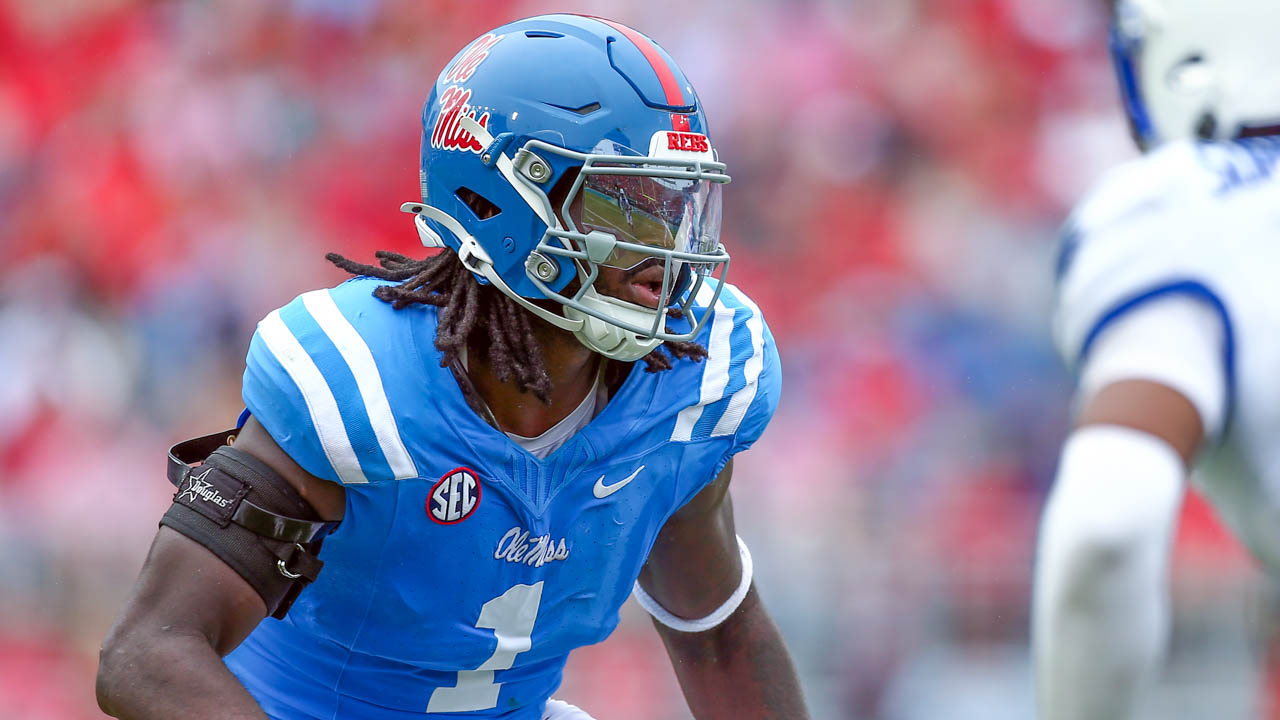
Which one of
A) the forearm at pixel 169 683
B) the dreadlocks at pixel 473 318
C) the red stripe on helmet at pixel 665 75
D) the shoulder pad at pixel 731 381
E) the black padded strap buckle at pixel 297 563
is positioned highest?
the red stripe on helmet at pixel 665 75

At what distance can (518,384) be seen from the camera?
7.61 ft

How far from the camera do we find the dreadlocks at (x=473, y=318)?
2297 millimetres

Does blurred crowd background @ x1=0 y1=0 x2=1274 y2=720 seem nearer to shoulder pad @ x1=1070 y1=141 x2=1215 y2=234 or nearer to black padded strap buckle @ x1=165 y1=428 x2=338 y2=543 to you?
black padded strap buckle @ x1=165 y1=428 x2=338 y2=543

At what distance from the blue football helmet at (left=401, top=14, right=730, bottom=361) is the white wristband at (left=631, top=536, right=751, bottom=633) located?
536mm

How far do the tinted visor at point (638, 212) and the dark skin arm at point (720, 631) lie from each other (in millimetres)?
502

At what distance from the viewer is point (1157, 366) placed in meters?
1.33

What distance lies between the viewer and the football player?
6.91 ft

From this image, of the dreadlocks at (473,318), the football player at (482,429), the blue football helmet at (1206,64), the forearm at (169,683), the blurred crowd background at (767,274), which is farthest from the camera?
the blurred crowd background at (767,274)

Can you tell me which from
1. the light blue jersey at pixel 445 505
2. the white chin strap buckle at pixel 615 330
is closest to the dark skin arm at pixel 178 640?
the light blue jersey at pixel 445 505

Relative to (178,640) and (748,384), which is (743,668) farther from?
(178,640)

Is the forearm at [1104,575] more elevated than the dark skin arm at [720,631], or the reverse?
the dark skin arm at [720,631]

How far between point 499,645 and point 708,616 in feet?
1.65

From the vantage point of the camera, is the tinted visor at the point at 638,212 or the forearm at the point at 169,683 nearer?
the forearm at the point at 169,683

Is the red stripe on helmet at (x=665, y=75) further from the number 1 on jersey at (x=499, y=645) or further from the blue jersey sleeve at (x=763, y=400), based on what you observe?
the number 1 on jersey at (x=499, y=645)
